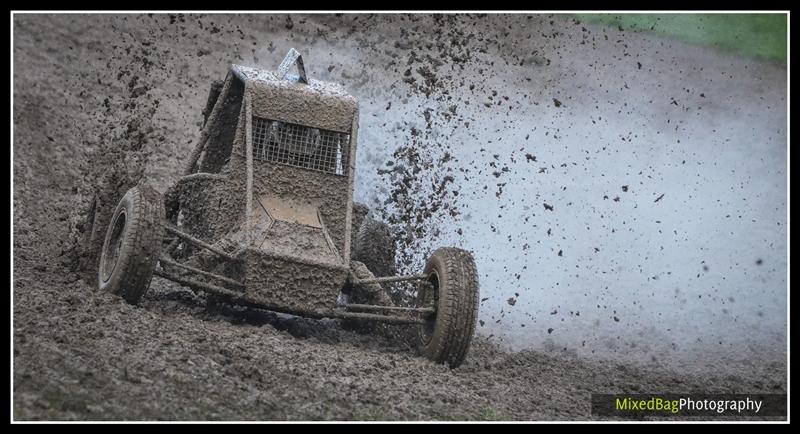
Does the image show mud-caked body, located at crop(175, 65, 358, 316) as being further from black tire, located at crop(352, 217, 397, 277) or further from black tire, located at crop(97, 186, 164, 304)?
black tire, located at crop(352, 217, 397, 277)

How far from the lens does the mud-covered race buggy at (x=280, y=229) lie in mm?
9383

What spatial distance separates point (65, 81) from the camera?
18.1m

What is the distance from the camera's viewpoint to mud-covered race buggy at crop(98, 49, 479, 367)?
938cm

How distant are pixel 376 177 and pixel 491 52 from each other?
5.44 meters

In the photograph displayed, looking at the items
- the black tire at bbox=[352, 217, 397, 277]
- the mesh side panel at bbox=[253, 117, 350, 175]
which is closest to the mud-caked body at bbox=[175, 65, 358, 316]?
the mesh side panel at bbox=[253, 117, 350, 175]

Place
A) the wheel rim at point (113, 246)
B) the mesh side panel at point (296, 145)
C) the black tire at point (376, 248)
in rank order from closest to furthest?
the wheel rim at point (113, 246), the mesh side panel at point (296, 145), the black tire at point (376, 248)

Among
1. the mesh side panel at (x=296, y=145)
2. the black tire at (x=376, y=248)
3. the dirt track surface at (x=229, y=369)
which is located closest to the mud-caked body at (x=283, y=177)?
the mesh side panel at (x=296, y=145)

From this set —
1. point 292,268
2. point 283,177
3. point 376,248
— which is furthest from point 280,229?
point 376,248

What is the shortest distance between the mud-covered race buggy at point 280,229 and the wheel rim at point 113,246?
0.01m

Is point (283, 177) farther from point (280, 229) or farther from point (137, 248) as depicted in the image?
point (137, 248)

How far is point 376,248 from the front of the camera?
38.5 feet

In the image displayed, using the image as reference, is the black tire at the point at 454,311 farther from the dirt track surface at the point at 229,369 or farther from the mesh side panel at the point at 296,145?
the mesh side panel at the point at 296,145

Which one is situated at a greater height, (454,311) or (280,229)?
(280,229)

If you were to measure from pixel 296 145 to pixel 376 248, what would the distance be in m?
1.62
